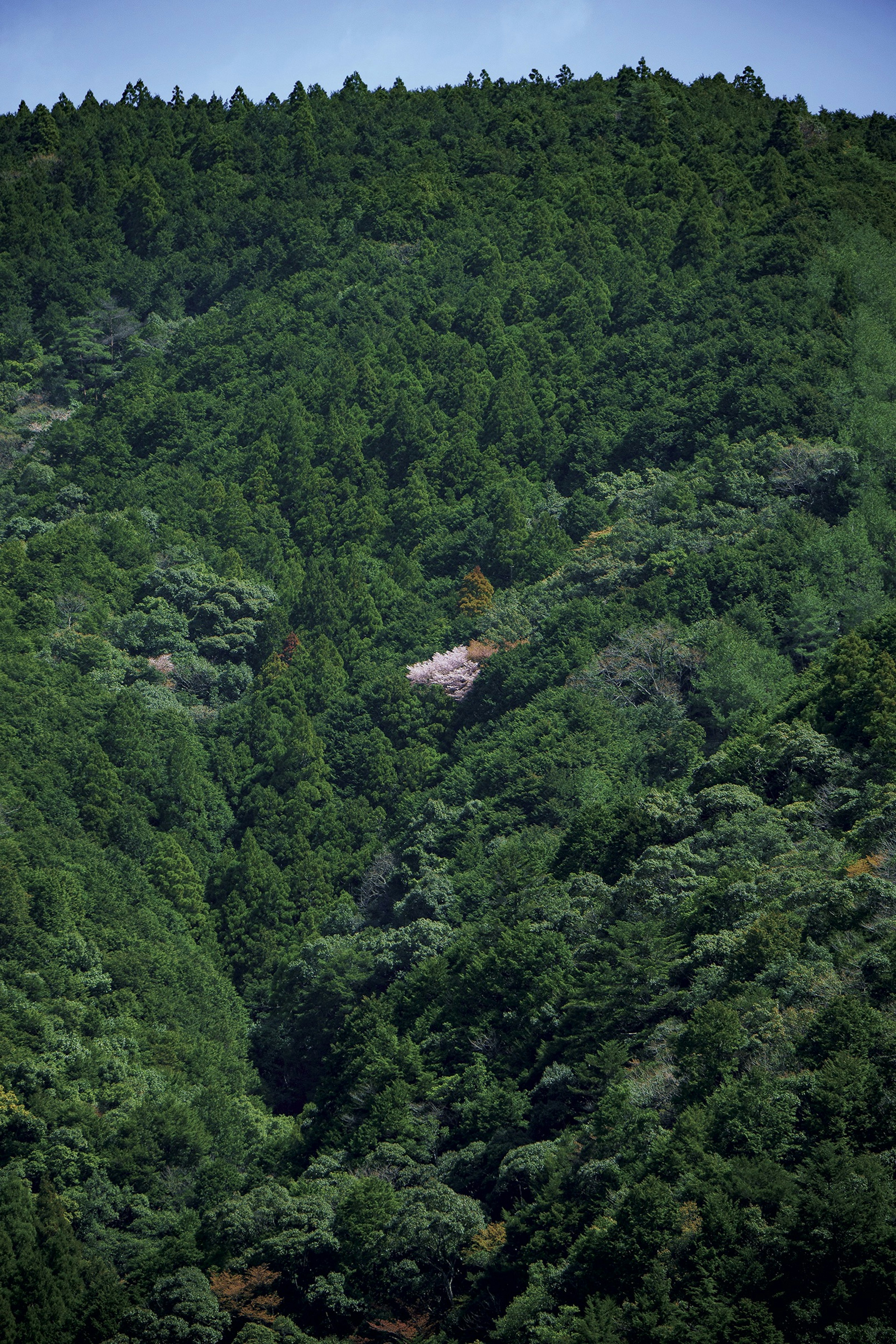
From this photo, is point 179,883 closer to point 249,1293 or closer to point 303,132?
point 249,1293

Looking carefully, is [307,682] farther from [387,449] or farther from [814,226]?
[814,226]

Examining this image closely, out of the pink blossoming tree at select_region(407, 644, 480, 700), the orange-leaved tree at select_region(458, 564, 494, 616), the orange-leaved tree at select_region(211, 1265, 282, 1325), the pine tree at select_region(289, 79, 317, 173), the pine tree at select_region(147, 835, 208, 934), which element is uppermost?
the pine tree at select_region(289, 79, 317, 173)

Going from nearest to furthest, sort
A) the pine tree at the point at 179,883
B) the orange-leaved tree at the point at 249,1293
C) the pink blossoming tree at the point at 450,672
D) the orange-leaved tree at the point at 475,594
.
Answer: the orange-leaved tree at the point at 249,1293 < the pine tree at the point at 179,883 < the pink blossoming tree at the point at 450,672 < the orange-leaved tree at the point at 475,594

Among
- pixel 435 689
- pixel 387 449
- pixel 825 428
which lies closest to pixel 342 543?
pixel 387 449

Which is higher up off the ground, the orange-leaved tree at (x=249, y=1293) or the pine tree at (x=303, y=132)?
the pine tree at (x=303, y=132)

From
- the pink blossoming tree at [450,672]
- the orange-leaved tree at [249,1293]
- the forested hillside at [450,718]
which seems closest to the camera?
the forested hillside at [450,718]

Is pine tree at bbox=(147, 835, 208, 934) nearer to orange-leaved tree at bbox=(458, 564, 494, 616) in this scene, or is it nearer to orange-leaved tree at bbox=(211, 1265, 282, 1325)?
orange-leaved tree at bbox=(458, 564, 494, 616)

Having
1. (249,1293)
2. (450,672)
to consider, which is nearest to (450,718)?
(450,672)

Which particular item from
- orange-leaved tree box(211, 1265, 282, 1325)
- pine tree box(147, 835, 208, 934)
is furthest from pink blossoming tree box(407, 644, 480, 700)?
orange-leaved tree box(211, 1265, 282, 1325)

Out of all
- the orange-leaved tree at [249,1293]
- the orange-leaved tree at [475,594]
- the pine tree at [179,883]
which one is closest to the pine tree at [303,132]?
the orange-leaved tree at [475,594]

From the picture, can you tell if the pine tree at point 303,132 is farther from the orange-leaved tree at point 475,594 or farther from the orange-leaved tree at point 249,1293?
the orange-leaved tree at point 249,1293
